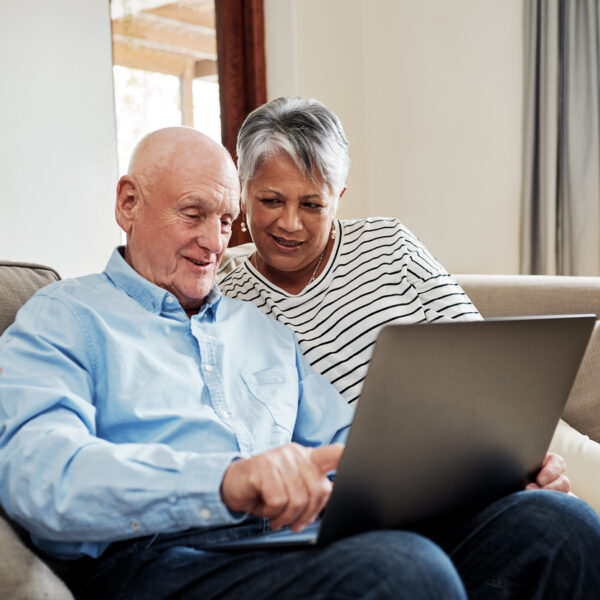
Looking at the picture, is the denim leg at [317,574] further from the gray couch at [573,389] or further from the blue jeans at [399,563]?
the gray couch at [573,389]

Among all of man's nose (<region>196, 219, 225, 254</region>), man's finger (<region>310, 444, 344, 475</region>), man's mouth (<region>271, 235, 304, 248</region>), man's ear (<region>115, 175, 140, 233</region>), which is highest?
man's ear (<region>115, 175, 140, 233</region>)

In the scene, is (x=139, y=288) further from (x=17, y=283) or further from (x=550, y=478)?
(x=550, y=478)

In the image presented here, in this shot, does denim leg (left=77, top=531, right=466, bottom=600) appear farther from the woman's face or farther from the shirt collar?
the woman's face

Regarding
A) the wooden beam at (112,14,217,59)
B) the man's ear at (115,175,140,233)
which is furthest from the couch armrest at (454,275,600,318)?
the wooden beam at (112,14,217,59)

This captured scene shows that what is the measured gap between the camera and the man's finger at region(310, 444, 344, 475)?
0.82m

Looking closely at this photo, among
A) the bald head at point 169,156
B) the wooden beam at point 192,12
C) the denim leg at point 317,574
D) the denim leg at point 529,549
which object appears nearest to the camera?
the denim leg at point 317,574

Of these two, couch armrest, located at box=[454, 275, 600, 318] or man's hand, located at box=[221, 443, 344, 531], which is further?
couch armrest, located at box=[454, 275, 600, 318]

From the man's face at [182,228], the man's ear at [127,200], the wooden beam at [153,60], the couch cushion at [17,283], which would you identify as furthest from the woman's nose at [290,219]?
the wooden beam at [153,60]

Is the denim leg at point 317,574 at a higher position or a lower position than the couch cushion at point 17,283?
lower

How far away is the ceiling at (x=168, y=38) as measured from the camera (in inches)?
121

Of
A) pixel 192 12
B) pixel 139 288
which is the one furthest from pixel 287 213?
pixel 192 12

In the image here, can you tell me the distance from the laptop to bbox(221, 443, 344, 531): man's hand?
0.02 metres

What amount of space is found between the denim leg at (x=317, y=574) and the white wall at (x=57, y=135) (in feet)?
5.97

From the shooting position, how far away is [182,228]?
129cm
